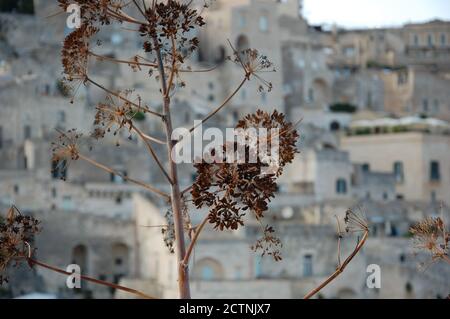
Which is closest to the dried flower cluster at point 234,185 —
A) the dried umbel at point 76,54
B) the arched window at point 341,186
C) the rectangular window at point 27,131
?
the dried umbel at point 76,54

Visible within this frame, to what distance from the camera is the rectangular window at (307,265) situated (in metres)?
40.3

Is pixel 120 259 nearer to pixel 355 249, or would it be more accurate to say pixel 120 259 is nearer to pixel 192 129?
pixel 192 129

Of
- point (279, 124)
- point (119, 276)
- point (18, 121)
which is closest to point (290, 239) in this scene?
point (119, 276)

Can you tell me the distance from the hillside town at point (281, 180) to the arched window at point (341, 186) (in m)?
0.06

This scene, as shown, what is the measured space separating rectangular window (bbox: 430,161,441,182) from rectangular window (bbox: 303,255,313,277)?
18.0 metres

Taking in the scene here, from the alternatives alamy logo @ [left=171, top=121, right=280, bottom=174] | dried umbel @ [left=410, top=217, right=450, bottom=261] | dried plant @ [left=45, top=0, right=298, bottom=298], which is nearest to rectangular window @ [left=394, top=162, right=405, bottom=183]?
dried umbel @ [left=410, top=217, right=450, bottom=261]

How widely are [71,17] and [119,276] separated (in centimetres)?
3378

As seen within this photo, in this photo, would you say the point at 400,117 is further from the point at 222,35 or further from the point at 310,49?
the point at 222,35

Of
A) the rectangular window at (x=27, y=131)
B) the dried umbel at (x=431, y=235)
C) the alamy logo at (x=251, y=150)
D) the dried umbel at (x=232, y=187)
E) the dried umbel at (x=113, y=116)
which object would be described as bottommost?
the dried umbel at (x=431, y=235)

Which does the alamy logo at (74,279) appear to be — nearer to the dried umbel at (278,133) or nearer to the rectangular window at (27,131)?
the dried umbel at (278,133)

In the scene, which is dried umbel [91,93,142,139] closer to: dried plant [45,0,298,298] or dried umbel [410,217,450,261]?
dried plant [45,0,298,298]

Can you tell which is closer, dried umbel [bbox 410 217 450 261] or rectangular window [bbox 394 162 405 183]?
dried umbel [bbox 410 217 450 261]

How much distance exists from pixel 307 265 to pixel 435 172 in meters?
18.5

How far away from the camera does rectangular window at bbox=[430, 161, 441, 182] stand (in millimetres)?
57375
